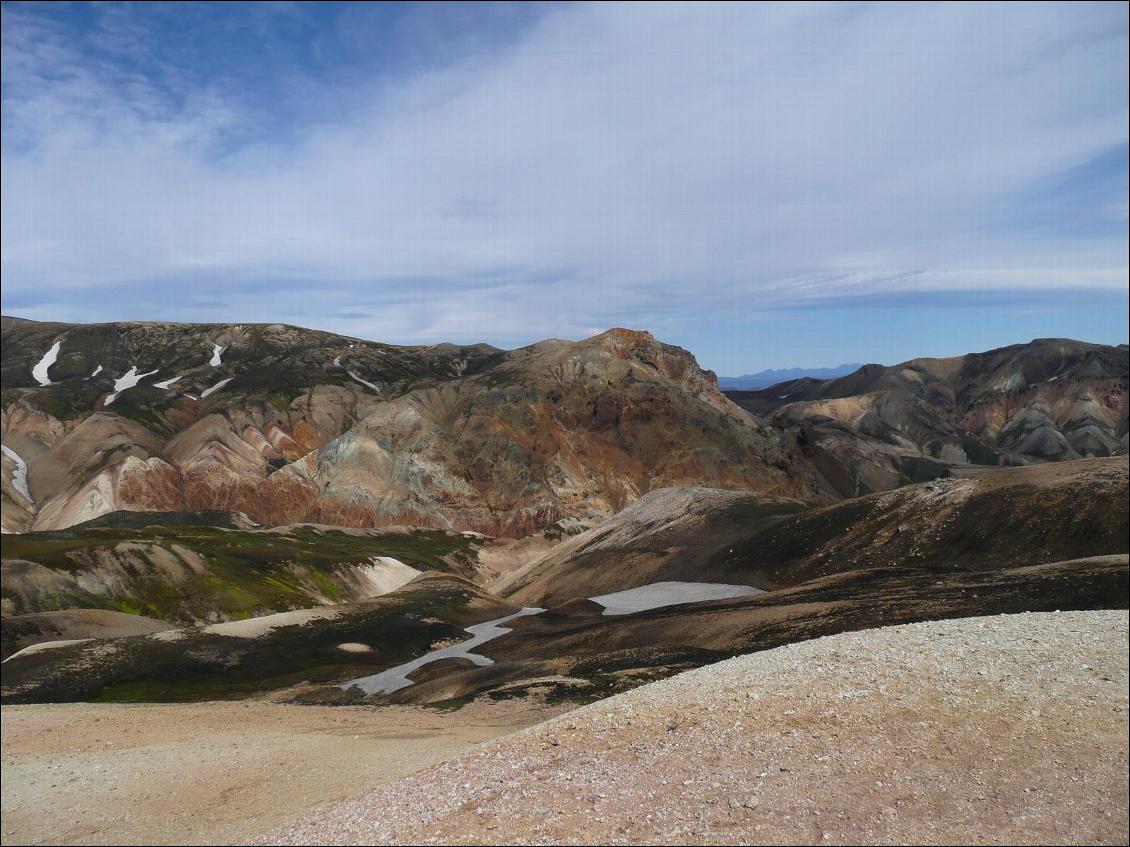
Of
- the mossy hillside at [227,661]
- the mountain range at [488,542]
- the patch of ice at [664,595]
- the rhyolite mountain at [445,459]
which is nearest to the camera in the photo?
the mossy hillside at [227,661]

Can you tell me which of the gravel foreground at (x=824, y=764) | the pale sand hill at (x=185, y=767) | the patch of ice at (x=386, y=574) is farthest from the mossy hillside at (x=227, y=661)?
the gravel foreground at (x=824, y=764)

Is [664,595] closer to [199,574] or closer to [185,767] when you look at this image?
[199,574]

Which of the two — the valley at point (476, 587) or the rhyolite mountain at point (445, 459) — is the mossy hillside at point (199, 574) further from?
the rhyolite mountain at point (445, 459)

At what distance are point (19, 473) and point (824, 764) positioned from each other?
7812 inches

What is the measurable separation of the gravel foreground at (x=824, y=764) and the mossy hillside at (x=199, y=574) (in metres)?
61.4

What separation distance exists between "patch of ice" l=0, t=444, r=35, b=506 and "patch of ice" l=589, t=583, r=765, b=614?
143085 mm

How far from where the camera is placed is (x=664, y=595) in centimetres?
7525

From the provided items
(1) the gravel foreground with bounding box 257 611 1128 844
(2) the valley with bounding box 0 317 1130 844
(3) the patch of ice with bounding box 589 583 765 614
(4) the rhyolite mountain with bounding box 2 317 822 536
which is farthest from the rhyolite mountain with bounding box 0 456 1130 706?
(4) the rhyolite mountain with bounding box 2 317 822 536

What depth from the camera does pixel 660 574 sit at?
3302 inches

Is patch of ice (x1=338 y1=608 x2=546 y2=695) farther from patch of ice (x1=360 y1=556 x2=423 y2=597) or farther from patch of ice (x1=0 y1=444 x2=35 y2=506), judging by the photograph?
patch of ice (x1=0 y1=444 x2=35 y2=506)

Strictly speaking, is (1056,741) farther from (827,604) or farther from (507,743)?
(827,604)

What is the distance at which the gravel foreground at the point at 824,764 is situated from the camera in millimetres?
13008

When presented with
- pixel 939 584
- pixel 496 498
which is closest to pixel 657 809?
pixel 939 584

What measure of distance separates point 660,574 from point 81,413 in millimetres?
183545
